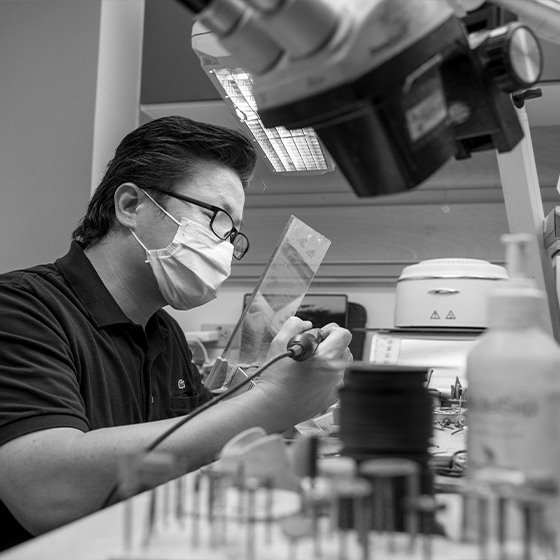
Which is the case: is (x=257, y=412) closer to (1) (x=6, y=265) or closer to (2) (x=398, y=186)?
(2) (x=398, y=186)

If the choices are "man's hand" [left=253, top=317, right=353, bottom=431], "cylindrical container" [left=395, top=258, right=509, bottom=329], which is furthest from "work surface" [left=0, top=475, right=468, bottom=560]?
"cylindrical container" [left=395, top=258, right=509, bottom=329]

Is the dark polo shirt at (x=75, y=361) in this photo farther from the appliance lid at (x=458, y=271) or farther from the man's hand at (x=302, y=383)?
the appliance lid at (x=458, y=271)

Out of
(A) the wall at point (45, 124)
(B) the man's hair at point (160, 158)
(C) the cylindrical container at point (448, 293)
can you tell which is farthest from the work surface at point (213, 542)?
(A) the wall at point (45, 124)

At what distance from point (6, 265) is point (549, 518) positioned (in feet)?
7.33

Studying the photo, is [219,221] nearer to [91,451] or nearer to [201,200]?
[201,200]

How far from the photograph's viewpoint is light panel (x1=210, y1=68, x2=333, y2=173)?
101 cm

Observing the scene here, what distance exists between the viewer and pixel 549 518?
1.25ft

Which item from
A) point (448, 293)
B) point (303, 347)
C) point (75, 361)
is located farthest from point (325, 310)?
point (303, 347)

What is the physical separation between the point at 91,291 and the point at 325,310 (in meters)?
1.42

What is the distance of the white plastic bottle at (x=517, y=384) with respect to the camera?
0.40 meters

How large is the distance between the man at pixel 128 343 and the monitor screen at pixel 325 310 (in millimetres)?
990

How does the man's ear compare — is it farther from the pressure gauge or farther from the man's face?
the pressure gauge

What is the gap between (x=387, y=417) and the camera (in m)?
0.44

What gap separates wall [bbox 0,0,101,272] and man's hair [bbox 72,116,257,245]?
78cm
